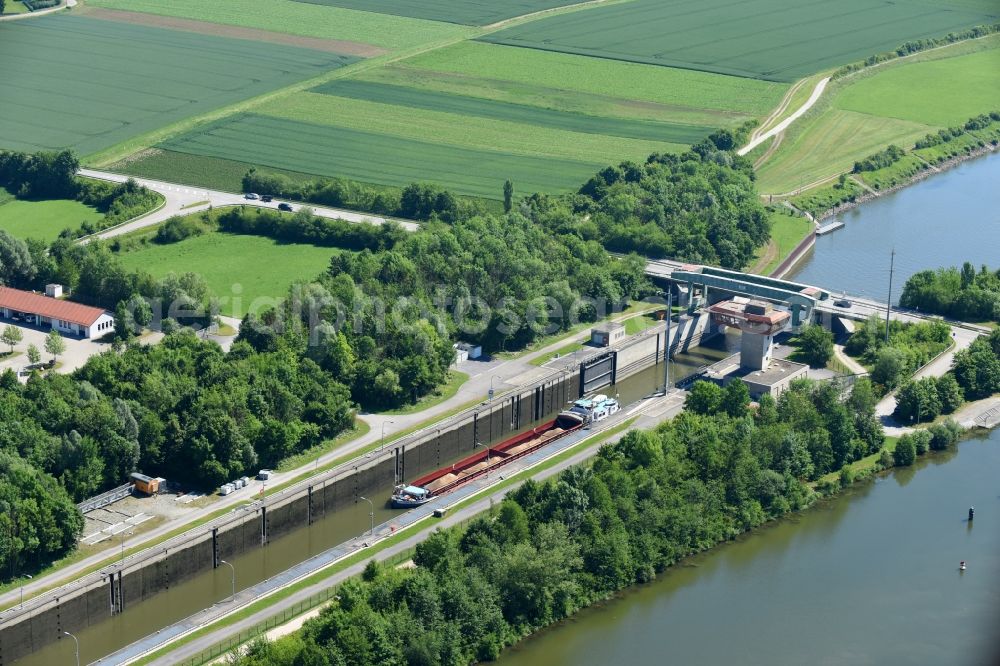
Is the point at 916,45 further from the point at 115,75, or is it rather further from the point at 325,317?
the point at 325,317

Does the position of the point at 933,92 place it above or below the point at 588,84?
below

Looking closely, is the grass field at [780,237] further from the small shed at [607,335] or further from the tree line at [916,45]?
the tree line at [916,45]

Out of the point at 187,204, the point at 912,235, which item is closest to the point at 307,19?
the point at 187,204

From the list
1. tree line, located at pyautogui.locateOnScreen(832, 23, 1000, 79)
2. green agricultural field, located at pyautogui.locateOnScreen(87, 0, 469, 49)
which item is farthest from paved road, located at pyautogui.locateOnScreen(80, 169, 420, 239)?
tree line, located at pyautogui.locateOnScreen(832, 23, 1000, 79)

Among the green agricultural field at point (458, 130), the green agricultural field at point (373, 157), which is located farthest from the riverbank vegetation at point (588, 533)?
the green agricultural field at point (458, 130)

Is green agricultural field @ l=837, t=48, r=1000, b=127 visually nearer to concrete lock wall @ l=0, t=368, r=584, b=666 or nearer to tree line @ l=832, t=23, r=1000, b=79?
tree line @ l=832, t=23, r=1000, b=79

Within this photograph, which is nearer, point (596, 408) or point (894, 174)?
point (596, 408)

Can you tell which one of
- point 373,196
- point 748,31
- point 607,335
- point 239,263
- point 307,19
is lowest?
point 607,335
